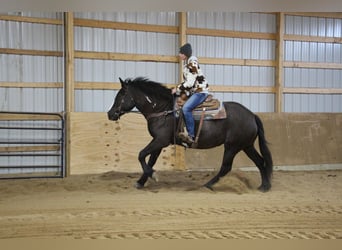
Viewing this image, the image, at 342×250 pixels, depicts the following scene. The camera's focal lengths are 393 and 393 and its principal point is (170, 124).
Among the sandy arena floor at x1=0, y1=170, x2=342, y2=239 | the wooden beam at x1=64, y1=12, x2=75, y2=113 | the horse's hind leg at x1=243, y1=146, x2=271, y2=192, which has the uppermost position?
the wooden beam at x1=64, y1=12, x2=75, y2=113

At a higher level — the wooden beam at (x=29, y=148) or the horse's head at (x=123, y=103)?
the horse's head at (x=123, y=103)

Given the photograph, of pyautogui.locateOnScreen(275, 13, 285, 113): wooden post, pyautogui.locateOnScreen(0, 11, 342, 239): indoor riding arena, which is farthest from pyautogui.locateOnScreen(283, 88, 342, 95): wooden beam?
pyautogui.locateOnScreen(275, 13, 285, 113): wooden post

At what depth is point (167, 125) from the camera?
16.1 ft

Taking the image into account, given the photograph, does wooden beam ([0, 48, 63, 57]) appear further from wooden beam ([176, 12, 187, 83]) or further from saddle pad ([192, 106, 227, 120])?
saddle pad ([192, 106, 227, 120])

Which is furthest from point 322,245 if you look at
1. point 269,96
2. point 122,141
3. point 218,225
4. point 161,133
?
point 269,96

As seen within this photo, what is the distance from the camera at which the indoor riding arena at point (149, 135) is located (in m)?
3.69

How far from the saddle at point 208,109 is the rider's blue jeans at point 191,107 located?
7 cm

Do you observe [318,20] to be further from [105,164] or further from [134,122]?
[105,164]

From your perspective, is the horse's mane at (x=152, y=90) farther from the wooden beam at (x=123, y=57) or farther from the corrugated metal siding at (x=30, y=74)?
the corrugated metal siding at (x=30, y=74)

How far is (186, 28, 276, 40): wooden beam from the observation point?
22.1ft

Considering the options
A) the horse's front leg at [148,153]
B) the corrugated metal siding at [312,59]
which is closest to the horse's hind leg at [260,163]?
the horse's front leg at [148,153]

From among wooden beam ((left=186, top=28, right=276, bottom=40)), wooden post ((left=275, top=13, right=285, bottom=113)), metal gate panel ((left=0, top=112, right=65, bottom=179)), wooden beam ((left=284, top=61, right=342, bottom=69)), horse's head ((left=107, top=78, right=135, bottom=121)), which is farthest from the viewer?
wooden beam ((left=284, top=61, right=342, bottom=69))

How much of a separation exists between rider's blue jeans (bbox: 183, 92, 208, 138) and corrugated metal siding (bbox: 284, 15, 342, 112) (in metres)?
3.11

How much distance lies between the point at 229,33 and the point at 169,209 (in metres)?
4.03
